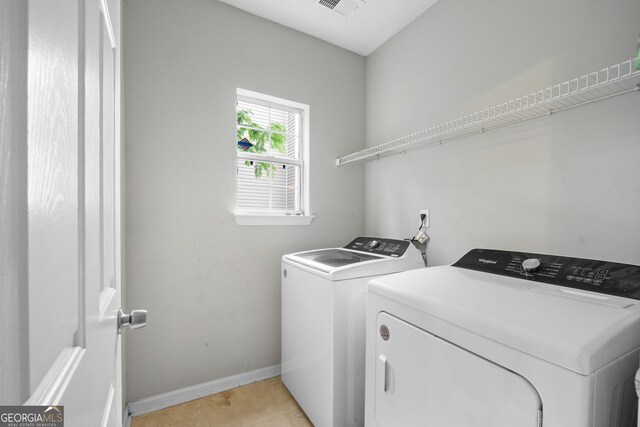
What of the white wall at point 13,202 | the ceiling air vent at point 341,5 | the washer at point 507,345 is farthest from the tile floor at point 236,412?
the ceiling air vent at point 341,5

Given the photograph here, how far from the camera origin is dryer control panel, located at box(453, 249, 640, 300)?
962 mm

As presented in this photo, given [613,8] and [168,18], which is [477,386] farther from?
[168,18]

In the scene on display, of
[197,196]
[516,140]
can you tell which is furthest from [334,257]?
[516,140]

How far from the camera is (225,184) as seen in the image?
205 cm

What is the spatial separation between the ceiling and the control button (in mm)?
1873

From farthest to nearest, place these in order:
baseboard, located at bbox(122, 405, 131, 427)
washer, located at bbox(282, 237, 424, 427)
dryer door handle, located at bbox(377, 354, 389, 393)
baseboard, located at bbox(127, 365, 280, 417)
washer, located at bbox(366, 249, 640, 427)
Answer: baseboard, located at bbox(127, 365, 280, 417), baseboard, located at bbox(122, 405, 131, 427), washer, located at bbox(282, 237, 424, 427), dryer door handle, located at bbox(377, 354, 389, 393), washer, located at bbox(366, 249, 640, 427)

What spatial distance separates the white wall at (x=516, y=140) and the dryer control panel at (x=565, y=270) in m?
0.26

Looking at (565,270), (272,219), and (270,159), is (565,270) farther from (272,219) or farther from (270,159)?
(270,159)

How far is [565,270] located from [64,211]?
4.99 feet

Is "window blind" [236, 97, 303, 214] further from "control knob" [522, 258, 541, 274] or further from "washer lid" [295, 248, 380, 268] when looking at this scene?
"control knob" [522, 258, 541, 274]

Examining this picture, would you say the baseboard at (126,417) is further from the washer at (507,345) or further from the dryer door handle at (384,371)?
the dryer door handle at (384,371)

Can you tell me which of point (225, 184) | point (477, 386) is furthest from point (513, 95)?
point (225, 184)

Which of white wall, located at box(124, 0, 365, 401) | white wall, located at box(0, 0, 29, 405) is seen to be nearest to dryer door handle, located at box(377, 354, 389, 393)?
white wall, located at box(0, 0, 29, 405)

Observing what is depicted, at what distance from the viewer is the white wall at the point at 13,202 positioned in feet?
0.70
